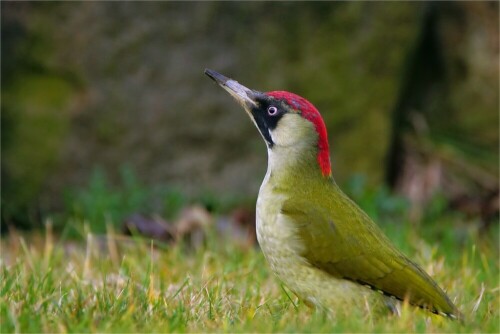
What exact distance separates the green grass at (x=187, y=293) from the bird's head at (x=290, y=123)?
523 millimetres

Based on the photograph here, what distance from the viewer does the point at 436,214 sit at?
5.74m

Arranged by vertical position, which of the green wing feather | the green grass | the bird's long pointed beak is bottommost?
the green grass

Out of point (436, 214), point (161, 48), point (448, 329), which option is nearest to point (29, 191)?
point (161, 48)

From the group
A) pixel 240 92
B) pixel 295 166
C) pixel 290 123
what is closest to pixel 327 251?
pixel 295 166

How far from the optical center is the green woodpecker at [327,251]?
3152 millimetres

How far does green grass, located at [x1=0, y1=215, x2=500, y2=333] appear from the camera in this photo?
290 cm

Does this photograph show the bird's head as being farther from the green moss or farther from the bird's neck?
the green moss

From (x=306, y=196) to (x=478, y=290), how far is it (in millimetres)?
866

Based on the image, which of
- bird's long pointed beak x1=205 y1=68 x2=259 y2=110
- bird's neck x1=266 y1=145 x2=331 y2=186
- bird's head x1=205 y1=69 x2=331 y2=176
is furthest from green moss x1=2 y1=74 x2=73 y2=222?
bird's neck x1=266 y1=145 x2=331 y2=186

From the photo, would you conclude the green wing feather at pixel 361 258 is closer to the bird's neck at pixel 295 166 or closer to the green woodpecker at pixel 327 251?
the green woodpecker at pixel 327 251

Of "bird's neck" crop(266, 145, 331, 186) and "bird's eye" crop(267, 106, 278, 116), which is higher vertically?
"bird's eye" crop(267, 106, 278, 116)

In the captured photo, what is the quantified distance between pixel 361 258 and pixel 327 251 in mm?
107

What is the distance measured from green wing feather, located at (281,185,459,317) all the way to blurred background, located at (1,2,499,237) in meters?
2.08

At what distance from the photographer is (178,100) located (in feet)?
18.2
